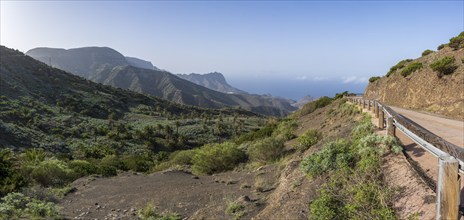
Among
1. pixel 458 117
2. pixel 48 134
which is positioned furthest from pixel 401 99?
pixel 48 134

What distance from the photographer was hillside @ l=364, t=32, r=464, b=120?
16297mm

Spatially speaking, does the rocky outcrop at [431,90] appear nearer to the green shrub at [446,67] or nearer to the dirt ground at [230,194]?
the green shrub at [446,67]

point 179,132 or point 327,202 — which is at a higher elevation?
point 327,202

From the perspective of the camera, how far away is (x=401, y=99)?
23.4m

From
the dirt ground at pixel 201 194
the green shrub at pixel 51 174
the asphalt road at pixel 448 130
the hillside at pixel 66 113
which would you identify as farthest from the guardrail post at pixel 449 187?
the hillside at pixel 66 113

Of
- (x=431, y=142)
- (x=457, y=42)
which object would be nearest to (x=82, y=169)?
(x=431, y=142)

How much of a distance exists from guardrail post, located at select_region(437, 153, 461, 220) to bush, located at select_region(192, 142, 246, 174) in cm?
1484

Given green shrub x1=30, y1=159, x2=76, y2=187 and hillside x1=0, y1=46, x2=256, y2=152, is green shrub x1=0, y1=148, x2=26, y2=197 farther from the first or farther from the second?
hillside x1=0, y1=46, x2=256, y2=152

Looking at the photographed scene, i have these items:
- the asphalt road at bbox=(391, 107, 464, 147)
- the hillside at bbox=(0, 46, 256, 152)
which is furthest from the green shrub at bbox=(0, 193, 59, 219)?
the hillside at bbox=(0, 46, 256, 152)

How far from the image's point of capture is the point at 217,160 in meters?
18.2

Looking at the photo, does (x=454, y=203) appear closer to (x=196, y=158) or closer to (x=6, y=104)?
(x=196, y=158)

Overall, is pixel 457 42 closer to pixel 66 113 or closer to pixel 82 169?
pixel 82 169

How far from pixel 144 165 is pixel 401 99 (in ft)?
67.8

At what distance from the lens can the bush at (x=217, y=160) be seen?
18109 millimetres
